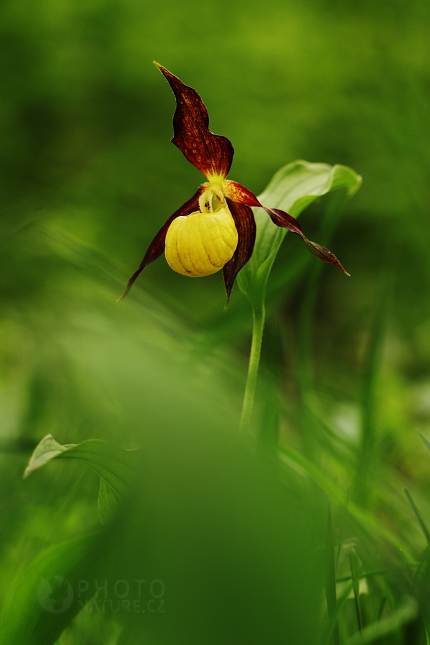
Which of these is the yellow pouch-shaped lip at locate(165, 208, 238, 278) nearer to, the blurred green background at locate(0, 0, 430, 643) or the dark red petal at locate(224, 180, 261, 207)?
the dark red petal at locate(224, 180, 261, 207)

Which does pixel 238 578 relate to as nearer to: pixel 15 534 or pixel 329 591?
pixel 329 591

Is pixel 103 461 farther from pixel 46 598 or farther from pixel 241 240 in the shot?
pixel 241 240

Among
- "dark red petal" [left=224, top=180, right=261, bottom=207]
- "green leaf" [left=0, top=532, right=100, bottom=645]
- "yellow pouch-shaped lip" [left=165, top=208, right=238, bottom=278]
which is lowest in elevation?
"green leaf" [left=0, top=532, right=100, bottom=645]

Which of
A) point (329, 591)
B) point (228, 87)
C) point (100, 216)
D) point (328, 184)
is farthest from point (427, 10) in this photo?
point (329, 591)

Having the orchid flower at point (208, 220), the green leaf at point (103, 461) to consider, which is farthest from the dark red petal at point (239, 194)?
the green leaf at point (103, 461)

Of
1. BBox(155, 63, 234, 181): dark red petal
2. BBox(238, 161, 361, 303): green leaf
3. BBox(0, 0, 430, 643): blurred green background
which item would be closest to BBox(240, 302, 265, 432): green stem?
BBox(238, 161, 361, 303): green leaf

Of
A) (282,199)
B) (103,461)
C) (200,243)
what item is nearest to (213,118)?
(282,199)
